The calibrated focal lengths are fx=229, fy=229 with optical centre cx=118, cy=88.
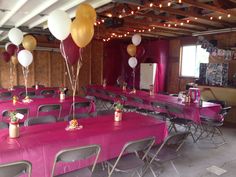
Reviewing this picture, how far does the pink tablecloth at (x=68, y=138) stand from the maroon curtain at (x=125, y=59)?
291 inches

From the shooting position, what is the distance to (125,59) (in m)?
12.4

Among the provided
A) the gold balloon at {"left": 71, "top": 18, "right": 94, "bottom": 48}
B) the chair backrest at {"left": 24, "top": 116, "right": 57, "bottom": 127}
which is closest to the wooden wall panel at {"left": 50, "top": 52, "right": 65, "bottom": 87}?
the chair backrest at {"left": 24, "top": 116, "right": 57, "bottom": 127}

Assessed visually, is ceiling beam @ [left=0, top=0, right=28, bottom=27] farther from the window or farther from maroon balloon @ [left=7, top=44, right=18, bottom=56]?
the window

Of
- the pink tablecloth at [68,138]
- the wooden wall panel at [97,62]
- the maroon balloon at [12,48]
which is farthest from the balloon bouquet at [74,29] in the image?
the wooden wall panel at [97,62]

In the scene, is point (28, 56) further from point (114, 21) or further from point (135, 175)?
point (135, 175)

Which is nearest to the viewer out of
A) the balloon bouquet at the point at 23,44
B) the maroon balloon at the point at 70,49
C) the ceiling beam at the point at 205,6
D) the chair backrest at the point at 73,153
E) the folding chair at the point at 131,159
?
the chair backrest at the point at 73,153

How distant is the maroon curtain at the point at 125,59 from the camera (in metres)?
10.6

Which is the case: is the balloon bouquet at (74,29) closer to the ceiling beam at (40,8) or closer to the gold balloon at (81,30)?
the gold balloon at (81,30)

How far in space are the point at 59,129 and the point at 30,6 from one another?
3.47 metres

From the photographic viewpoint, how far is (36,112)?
449cm

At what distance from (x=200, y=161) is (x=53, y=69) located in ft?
25.9

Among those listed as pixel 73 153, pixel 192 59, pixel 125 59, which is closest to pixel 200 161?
pixel 73 153

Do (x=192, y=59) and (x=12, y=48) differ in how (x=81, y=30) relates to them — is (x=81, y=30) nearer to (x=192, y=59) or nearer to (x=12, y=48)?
(x=12, y=48)

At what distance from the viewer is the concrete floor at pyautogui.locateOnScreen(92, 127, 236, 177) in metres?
3.29
